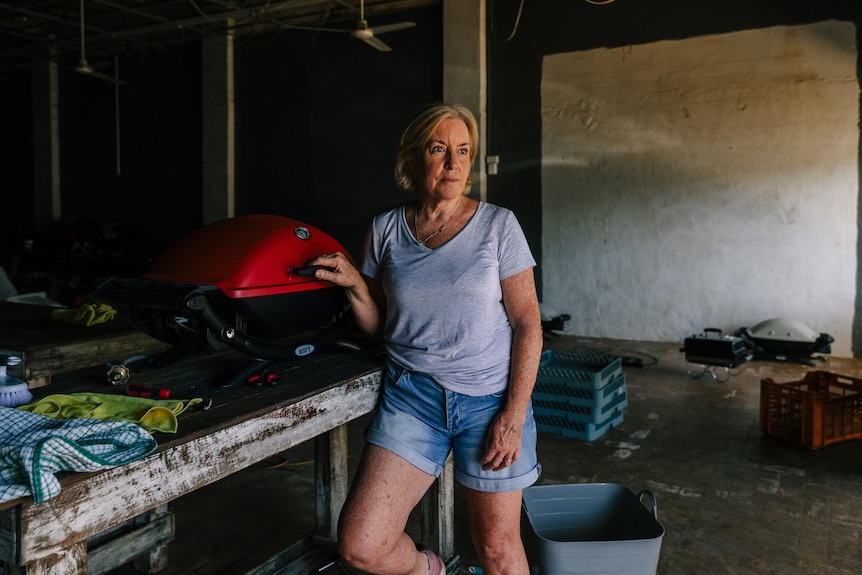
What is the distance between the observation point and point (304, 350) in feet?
6.05

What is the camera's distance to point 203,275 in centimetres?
156

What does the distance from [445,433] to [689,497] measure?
1.68 metres

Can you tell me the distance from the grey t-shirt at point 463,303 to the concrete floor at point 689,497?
968mm

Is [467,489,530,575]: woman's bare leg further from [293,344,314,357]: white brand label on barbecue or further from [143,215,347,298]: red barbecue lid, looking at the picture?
[143,215,347,298]: red barbecue lid

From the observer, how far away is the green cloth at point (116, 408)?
1246 millimetres

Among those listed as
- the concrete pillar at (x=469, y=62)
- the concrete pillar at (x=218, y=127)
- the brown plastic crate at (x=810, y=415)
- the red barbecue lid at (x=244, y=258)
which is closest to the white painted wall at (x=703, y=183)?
the concrete pillar at (x=469, y=62)

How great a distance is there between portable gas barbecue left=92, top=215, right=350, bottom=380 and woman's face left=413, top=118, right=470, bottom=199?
33 centimetres

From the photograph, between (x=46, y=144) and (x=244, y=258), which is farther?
(x=46, y=144)

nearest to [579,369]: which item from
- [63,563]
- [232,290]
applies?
[232,290]

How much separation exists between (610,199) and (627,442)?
3.63 m

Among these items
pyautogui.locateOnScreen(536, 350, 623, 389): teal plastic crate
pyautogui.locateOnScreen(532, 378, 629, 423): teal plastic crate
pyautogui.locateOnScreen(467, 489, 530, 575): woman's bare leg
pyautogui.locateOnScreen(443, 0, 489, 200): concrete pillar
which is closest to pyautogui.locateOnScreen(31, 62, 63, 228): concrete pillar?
pyautogui.locateOnScreen(443, 0, 489, 200): concrete pillar

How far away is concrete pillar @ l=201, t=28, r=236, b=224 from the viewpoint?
351 inches

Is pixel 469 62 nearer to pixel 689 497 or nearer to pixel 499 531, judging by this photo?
pixel 689 497

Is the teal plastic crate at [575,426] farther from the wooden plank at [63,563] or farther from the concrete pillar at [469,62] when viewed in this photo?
the concrete pillar at [469,62]
